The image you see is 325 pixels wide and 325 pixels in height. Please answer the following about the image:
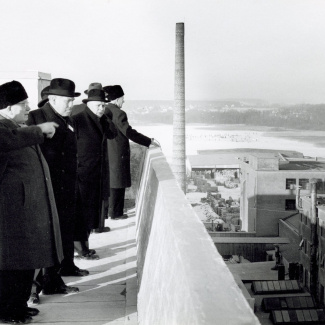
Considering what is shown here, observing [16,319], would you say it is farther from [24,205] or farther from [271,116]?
[271,116]

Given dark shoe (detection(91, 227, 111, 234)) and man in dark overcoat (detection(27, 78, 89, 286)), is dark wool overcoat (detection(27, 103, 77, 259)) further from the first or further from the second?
dark shoe (detection(91, 227, 111, 234))

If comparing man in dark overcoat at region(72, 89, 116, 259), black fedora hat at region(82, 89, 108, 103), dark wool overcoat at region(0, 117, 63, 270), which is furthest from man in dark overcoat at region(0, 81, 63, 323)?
black fedora hat at region(82, 89, 108, 103)

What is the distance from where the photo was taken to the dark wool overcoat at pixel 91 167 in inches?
193

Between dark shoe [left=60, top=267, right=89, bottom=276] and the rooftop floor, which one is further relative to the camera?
dark shoe [left=60, top=267, right=89, bottom=276]

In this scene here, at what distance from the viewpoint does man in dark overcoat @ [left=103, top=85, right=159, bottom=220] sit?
6.41 m

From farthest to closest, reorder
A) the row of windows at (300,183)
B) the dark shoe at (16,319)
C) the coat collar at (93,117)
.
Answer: the row of windows at (300,183) → the coat collar at (93,117) → the dark shoe at (16,319)

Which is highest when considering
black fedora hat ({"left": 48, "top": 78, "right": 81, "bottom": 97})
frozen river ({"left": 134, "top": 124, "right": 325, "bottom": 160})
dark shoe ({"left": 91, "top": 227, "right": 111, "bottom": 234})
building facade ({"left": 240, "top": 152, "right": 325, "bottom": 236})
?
black fedora hat ({"left": 48, "top": 78, "right": 81, "bottom": 97})

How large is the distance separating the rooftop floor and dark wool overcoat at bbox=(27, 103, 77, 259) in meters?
0.48

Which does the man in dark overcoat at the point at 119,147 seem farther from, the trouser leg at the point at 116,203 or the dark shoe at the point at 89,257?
the dark shoe at the point at 89,257

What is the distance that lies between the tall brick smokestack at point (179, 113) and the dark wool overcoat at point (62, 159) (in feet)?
110

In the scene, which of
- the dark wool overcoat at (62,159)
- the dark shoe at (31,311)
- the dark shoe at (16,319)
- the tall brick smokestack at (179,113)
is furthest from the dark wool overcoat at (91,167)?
the tall brick smokestack at (179,113)

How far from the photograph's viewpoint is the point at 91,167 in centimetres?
500

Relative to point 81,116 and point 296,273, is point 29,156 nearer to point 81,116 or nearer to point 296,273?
point 81,116

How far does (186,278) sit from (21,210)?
1828 millimetres
